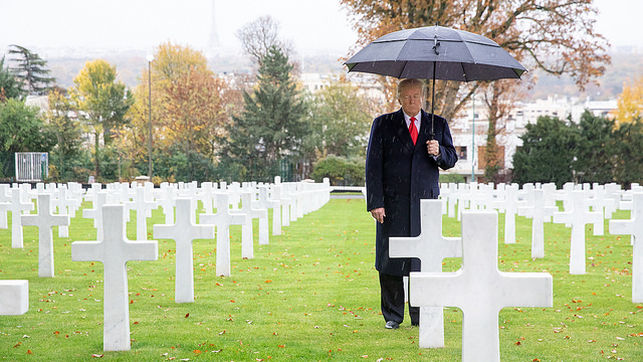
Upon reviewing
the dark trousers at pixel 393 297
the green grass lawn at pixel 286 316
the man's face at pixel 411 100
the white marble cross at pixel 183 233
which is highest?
the man's face at pixel 411 100

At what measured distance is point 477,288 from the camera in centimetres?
326

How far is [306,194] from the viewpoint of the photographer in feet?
79.3

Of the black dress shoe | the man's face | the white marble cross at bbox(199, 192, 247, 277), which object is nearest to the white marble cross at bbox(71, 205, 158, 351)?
the black dress shoe

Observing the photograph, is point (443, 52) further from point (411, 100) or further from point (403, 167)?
point (403, 167)

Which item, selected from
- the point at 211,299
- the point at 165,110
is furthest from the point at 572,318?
the point at 165,110

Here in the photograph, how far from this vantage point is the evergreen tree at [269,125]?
5194cm

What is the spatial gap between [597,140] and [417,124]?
117 ft

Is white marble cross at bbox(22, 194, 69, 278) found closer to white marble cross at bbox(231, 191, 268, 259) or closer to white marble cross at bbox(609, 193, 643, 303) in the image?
white marble cross at bbox(231, 191, 268, 259)

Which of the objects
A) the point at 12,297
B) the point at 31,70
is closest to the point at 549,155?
the point at 12,297

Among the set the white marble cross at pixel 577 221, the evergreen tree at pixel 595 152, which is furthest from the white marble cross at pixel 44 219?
the evergreen tree at pixel 595 152

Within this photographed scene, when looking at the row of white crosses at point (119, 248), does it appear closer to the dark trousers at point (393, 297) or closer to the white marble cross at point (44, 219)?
the white marble cross at point (44, 219)

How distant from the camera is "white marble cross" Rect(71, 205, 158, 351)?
5160mm

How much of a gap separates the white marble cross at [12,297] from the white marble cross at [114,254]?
194 cm

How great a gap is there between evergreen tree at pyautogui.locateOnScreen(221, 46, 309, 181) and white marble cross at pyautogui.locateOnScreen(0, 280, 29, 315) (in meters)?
47.5
